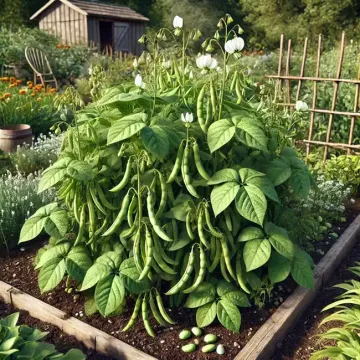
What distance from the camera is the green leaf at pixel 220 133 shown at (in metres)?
2.15

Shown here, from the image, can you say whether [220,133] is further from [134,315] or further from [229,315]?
[134,315]

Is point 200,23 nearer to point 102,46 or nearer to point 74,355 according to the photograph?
point 102,46

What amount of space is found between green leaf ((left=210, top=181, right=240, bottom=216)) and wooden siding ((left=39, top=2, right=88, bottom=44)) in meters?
16.1

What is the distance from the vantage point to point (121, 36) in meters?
18.4

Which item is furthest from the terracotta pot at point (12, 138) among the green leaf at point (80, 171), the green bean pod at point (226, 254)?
the green bean pod at point (226, 254)

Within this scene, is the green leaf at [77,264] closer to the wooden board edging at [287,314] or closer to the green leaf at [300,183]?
the wooden board edging at [287,314]

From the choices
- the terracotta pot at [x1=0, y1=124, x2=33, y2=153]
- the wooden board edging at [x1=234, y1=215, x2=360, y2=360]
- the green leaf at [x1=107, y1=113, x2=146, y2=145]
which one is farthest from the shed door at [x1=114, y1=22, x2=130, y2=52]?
the green leaf at [x1=107, y1=113, x2=146, y2=145]

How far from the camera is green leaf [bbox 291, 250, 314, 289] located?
2.37m

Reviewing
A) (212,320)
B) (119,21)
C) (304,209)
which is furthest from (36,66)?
(212,320)

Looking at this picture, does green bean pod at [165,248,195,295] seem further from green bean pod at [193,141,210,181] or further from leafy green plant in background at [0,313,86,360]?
leafy green plant in background at [0,313,86,360]

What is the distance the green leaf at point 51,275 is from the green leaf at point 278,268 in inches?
43.0

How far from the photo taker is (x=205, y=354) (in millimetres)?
2197

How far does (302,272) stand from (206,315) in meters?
0.55

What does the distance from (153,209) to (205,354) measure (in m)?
0.74
